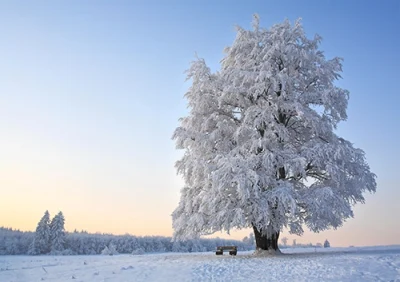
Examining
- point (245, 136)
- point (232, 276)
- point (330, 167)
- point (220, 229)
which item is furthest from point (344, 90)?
point (232, 276)

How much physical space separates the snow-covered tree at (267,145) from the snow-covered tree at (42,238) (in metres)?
60.5

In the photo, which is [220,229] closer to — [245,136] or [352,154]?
[245,136]

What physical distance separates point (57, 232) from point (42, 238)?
9.95 ft

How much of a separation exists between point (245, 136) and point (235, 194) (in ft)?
11.6

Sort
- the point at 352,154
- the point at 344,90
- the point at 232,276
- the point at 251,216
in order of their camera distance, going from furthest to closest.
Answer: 1. the point at 344,90
2. the point at 352,154
3. the point at 251,216
4. the point at 232,276

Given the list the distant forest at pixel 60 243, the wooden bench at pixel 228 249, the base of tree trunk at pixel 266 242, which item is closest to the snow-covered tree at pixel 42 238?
the distant forest at pixel 60 243

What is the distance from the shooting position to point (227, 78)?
64.6ft

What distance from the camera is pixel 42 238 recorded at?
69.8 meters

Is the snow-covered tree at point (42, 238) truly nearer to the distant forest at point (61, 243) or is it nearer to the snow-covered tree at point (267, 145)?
the distant forest at point (61, 243)

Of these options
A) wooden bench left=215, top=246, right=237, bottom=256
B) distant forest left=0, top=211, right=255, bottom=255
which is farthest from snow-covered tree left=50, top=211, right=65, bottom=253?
wooden bench left=215, top=246, right=237, bottom=256

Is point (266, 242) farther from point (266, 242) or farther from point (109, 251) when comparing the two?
point (109, 251)

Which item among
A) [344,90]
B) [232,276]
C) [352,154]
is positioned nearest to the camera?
[232,276]

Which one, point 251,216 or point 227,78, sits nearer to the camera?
point 251,216

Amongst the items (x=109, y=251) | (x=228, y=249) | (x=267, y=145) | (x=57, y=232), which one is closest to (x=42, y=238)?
(x=57, y=232)
